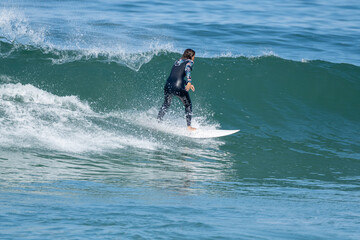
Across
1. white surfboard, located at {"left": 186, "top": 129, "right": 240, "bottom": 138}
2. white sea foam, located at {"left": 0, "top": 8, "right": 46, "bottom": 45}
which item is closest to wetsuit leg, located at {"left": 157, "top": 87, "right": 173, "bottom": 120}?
white surfboard, located at {"left": 186, "top": 129, "right": 240, "bottom": 138}

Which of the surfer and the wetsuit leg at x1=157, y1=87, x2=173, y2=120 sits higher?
the surfer

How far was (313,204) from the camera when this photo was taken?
5.24 meters

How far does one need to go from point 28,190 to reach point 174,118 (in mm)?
5171

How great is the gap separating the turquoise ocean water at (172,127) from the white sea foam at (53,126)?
0.03 m

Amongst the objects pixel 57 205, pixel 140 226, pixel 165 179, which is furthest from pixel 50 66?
pixel 140 226

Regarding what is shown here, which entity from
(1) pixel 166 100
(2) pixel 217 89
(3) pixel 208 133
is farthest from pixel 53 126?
(2) pixel 217 89

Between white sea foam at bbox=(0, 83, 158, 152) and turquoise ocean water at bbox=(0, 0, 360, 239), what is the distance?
0.03 metres

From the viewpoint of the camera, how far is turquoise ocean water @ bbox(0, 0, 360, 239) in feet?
14.4

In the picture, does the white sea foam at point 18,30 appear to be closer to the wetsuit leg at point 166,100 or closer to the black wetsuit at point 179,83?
the wetsuit leg at point 166,100

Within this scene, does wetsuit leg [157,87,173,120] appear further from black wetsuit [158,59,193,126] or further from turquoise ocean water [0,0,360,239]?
turquoise ocean water [0,0,360,239]

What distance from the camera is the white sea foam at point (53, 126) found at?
7398mm

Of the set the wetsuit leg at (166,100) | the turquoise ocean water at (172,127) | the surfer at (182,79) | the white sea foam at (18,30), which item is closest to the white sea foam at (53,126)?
the turquoise ocean water at (172,127)

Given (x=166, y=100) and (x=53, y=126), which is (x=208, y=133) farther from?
(x=53, y=126)

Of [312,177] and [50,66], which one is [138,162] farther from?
[50,66]
